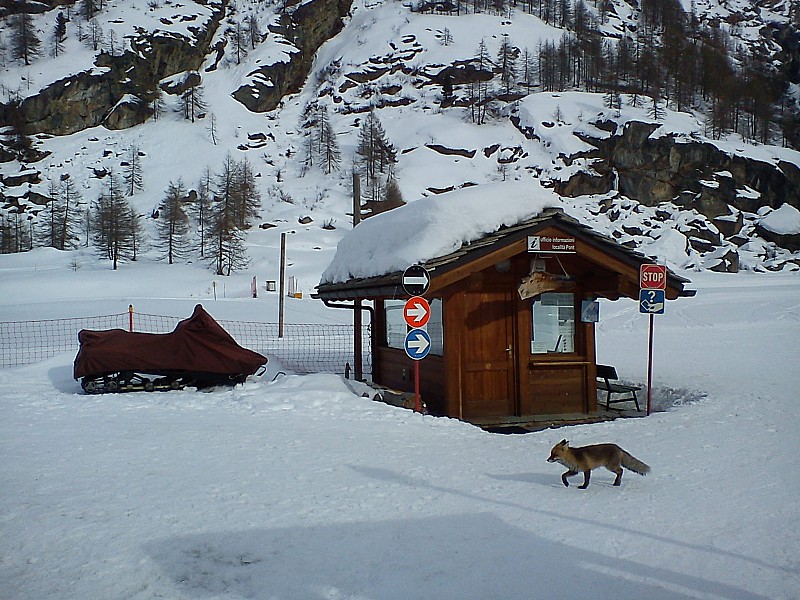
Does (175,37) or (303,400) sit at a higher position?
(175,37)

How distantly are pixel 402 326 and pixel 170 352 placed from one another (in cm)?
432

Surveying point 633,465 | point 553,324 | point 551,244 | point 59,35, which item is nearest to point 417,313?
point 551,244

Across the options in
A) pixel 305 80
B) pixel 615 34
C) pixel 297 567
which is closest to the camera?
pixel 297 567

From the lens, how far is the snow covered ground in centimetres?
424

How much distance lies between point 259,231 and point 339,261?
46.5 metres

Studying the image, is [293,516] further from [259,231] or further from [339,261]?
[259,231]

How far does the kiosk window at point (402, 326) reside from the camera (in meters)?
11.0

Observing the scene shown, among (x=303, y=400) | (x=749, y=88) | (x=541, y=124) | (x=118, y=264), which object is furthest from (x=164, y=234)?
(x=749, y=88)

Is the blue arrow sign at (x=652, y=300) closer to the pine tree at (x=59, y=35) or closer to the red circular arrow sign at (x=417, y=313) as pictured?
the red circular arrow sign at (x=417, y=313)

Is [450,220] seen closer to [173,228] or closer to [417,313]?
[417,313]

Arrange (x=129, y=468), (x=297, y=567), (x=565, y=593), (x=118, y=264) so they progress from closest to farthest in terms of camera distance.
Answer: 1. (x=565, y=593)
2. (x=297, y=567)
3. (x=129, y=468)
4. (x=118, y=264)

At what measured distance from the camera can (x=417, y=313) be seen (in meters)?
9.55

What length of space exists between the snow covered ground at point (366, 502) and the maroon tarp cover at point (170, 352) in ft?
1.95

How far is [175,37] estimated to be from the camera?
9075cm
